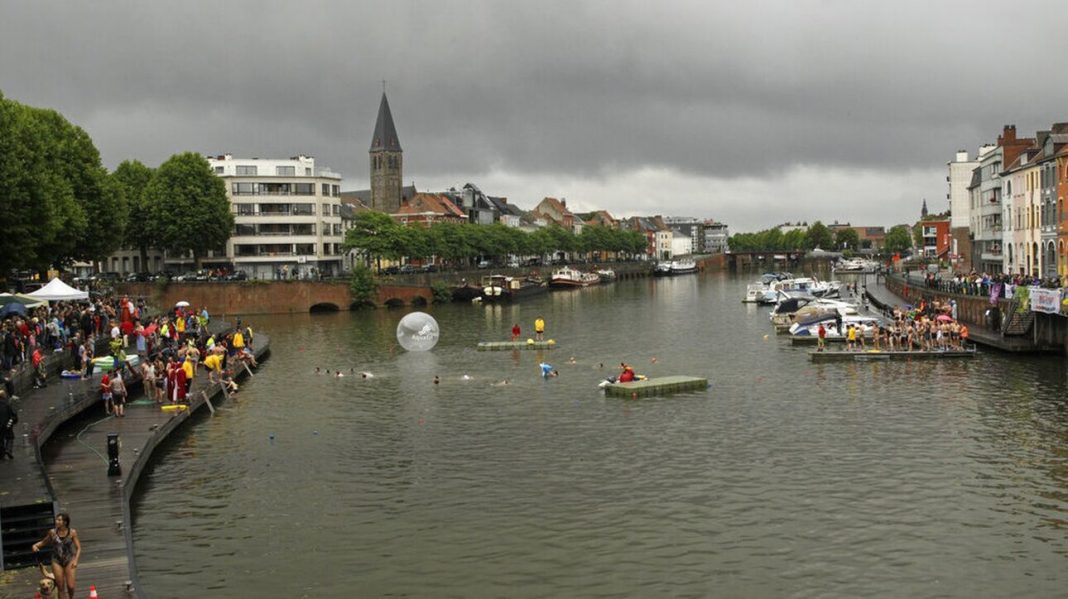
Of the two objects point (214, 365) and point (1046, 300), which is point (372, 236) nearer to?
point (214, 365)

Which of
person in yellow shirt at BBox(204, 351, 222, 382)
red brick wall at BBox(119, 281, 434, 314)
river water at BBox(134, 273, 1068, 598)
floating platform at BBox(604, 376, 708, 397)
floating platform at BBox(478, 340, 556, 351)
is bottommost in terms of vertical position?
river water at BBox(134, 273, 1068, 598)

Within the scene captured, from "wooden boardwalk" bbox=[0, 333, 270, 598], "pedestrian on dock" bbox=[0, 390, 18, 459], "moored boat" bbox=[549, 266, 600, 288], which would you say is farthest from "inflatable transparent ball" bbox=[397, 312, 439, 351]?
"moored boat" bbox=[549, 266, 600, 288]

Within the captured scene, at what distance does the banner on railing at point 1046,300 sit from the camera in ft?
193

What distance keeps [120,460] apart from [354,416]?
48.7 feet

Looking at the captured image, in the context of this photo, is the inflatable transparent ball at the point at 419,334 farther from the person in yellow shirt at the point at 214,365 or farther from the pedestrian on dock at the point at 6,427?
the pedestrian on dock at the point at 6,427

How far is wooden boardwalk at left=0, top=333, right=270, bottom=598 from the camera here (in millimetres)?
23312

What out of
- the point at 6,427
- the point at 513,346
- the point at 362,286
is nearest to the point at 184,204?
the point at 362,286

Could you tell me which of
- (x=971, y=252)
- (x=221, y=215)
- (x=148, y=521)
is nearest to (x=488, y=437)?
(x=148, y=521)

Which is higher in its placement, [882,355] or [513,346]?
[513,346]

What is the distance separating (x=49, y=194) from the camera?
68.7 meters

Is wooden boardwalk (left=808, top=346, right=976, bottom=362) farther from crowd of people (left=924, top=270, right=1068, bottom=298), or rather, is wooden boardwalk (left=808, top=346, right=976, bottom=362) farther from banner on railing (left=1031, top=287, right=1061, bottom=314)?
crowd of people (left=924, top=270, right=1068, bottom=298)

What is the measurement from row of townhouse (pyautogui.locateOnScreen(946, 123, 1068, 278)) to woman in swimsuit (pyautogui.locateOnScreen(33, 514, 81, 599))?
7616 centimetres

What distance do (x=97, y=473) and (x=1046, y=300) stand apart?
5164cm

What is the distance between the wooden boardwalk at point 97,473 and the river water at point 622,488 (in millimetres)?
1259
